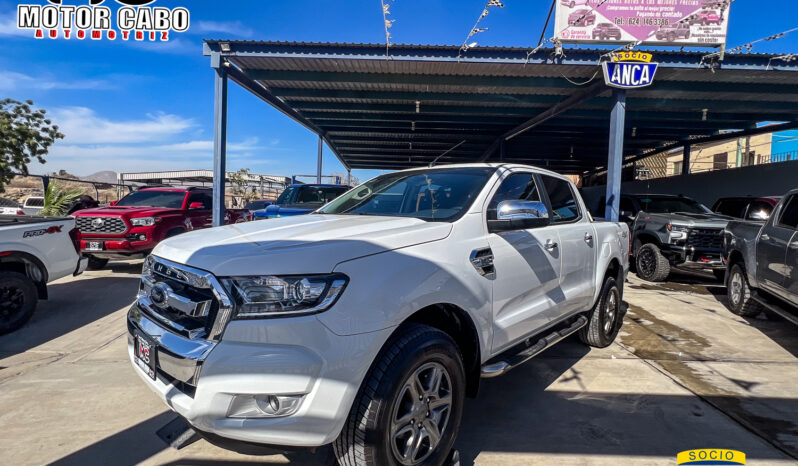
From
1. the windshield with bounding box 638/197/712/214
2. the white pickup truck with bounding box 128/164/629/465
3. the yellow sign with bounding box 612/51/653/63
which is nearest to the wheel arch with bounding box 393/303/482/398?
the white pickup truck with bounding box 128/164/629/465

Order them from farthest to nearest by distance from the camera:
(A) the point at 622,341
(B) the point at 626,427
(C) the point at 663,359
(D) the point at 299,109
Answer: (D) the point at 299,109
(A) the point at 622,341
(C) the point at 663,359
(B) the point at 626,427

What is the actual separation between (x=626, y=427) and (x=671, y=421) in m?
0.38

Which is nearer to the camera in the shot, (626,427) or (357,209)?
(626,427)

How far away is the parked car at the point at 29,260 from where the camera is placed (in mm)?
5117

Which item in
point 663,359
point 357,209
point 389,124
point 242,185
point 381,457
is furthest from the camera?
point 242,185

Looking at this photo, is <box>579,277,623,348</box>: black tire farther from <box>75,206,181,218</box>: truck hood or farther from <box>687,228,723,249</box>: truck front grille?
<box>75,206,181,218</box>: truck hood

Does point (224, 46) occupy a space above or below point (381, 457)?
above

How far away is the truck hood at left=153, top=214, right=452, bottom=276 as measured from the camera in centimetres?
193

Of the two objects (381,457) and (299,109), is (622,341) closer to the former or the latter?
(381,457)

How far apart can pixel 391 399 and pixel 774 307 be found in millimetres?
5317

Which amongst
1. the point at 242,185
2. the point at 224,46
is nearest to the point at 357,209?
the point at 224,46

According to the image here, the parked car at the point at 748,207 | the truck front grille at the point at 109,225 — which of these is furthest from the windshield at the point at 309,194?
the parked car at the point at 748,207

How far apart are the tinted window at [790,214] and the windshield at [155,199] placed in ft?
33.8

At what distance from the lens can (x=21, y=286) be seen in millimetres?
5215
